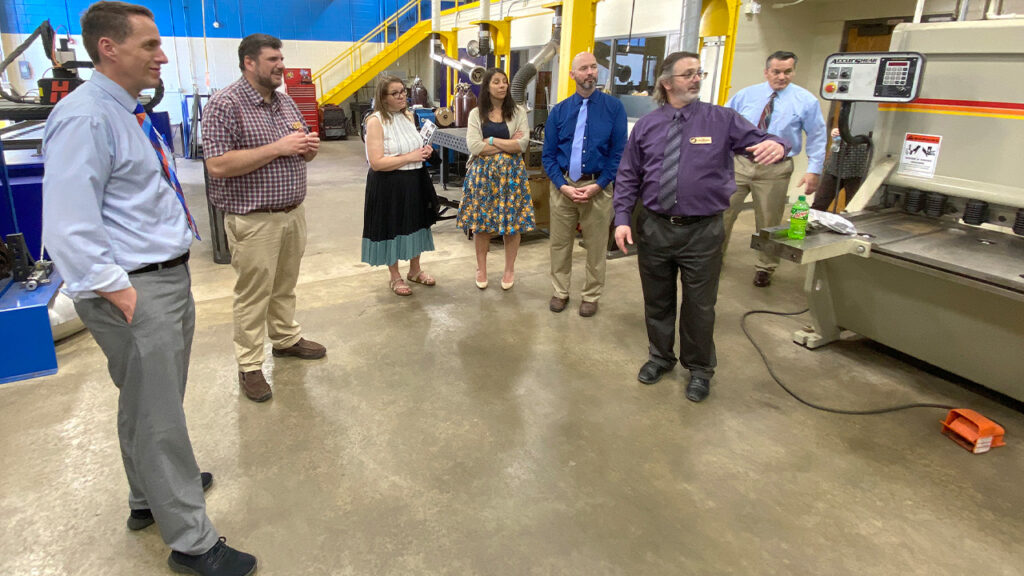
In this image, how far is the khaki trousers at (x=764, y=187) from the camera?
4.27m

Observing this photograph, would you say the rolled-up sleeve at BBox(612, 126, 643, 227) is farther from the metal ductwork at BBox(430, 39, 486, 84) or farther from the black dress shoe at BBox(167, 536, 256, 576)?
the metal ductwork at BBox(430, 39, 486, 84)

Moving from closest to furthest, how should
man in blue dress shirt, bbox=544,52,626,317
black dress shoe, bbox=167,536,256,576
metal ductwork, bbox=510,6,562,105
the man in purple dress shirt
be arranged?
black dress shoe, bbox=167,536,256,576
the man in purple dress shirt
man in blue dress shirt, bbox=544,52,626,317
metal ductwork, bbox=510,6,562,105

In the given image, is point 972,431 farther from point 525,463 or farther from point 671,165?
point 525,463

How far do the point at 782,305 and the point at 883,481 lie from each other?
2.01 meters

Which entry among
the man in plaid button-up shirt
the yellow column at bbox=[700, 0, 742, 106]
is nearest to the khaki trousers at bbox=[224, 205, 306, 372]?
the man in plaid button-up shirt

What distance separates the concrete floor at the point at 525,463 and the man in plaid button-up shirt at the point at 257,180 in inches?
15.1

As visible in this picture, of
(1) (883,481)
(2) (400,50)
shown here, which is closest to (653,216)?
(1) (883,481)

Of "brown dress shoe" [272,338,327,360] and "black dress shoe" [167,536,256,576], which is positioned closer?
"black dress shoe" [167,536,256,576]

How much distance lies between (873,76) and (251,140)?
2.90 metres

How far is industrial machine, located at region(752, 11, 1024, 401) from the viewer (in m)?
2.70

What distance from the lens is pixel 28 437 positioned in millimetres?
2570

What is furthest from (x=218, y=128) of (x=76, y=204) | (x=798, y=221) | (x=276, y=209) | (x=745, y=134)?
(x=798, y=221)

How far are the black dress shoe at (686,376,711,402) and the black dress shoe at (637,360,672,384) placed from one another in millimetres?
190

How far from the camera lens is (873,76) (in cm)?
291
